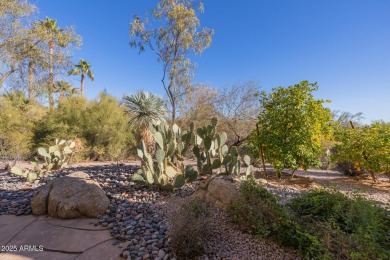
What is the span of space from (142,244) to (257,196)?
1.52 m

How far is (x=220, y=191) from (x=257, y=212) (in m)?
0.71

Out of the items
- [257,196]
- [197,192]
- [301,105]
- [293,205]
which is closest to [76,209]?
[197,192]

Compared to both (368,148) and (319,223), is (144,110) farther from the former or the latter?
(368,148)

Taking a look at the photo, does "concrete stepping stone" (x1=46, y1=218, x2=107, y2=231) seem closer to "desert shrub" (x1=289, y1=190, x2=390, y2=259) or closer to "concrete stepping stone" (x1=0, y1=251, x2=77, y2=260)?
"concrete stepping stone" (x1=0, y1=251, x2=77, y2=260)

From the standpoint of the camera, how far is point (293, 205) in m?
2.81

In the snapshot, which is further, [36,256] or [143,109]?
[143,109]

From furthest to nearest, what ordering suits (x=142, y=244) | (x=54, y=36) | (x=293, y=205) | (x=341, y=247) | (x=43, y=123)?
(x=43, y=123)
(x=54, y=36)
(x=293, y=205)
(x=142, y=244)
(x=341, y=247)

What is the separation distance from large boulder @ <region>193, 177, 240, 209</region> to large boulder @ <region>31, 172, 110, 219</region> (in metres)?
1.56

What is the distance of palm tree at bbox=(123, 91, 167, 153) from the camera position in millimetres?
6820

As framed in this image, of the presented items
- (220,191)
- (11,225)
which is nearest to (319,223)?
(220,191)

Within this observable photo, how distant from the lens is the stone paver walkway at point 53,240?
83.0 inches

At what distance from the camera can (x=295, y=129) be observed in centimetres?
512

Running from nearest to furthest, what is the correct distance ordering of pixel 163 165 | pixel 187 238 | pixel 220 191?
pixel 187 238 < pixel 220 191 < pixel 163 165

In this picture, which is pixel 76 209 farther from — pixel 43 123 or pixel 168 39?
pixel 168 39
